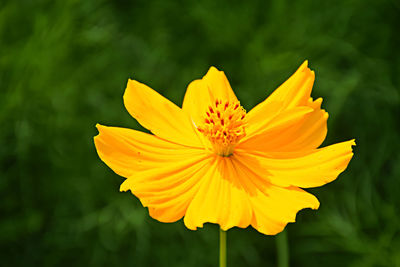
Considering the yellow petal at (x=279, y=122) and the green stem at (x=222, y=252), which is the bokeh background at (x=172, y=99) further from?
the green stem at (x=222, y=252)

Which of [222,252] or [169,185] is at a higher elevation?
[169,185]

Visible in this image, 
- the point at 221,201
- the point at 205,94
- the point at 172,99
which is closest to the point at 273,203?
the point at 221,201

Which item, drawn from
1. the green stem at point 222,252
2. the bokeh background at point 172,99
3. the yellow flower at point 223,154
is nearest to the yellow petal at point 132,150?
the yellow flower at point 223,154

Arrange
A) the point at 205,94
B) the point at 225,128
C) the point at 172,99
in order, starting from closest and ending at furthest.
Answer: the point at 225,128
the point at 205,94
the point at 172,99

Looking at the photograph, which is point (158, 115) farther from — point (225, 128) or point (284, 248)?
point (284, 248)

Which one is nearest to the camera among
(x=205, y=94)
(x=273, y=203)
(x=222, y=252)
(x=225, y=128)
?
(x=222, y=252)
